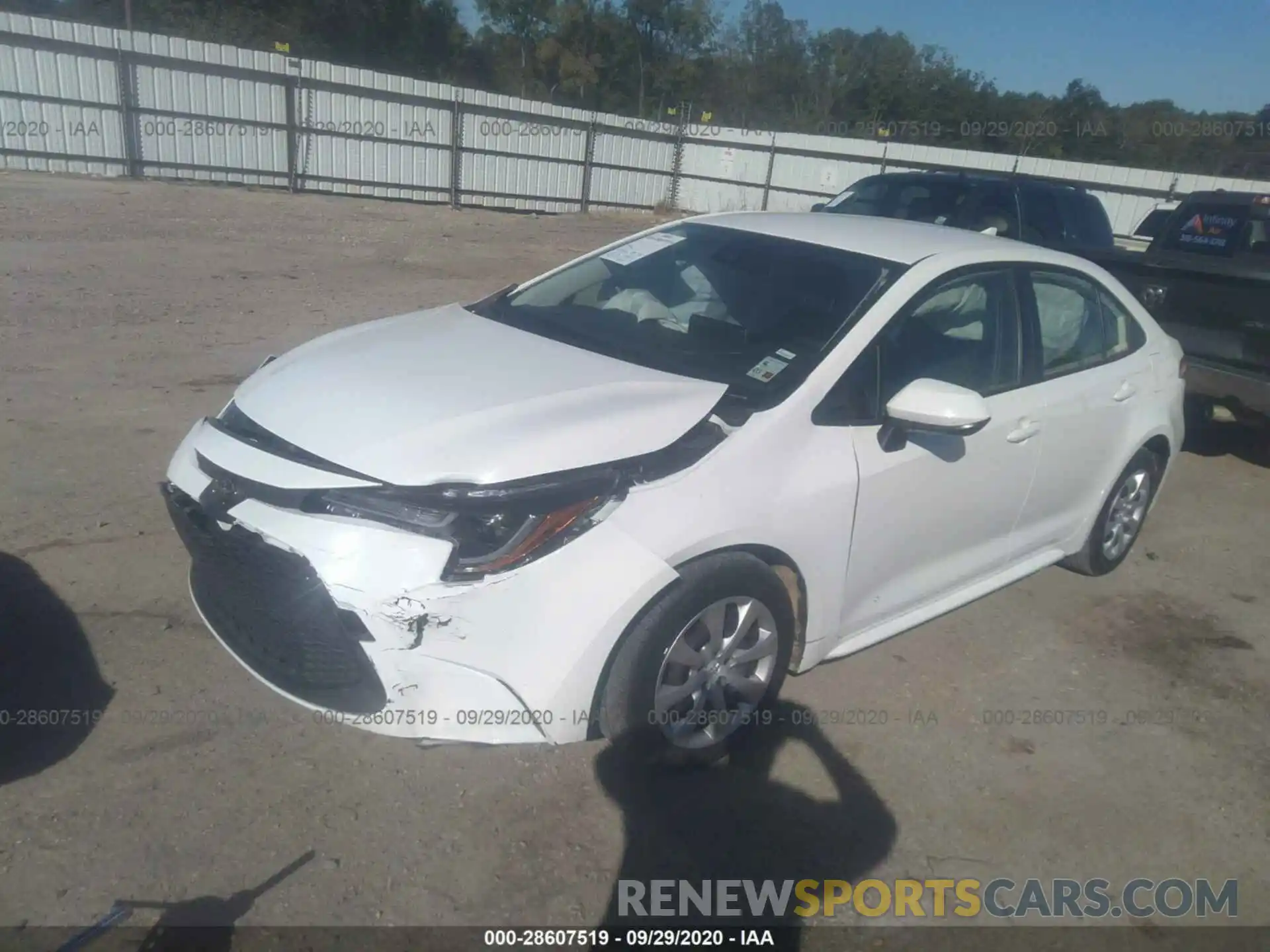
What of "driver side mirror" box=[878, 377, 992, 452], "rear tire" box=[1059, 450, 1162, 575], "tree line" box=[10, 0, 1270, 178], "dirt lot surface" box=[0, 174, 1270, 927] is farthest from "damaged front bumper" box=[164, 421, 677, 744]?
"tree line" box=[10, 0, 1270, 178]

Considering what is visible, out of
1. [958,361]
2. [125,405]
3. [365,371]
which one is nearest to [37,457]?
[125,405]

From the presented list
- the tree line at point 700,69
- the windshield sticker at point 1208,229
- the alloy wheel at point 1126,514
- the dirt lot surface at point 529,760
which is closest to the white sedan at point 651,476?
the dirt lot surface at point 529,760

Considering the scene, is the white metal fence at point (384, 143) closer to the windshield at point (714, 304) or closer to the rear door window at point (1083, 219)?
the rear door window at point (1083, 219)

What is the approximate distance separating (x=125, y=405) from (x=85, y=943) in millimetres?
4376

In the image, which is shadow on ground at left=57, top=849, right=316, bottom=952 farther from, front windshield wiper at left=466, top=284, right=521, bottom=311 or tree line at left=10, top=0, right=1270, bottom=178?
tree line at left=10, top=0, right=1270, bottom=178

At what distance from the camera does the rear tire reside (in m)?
4.81

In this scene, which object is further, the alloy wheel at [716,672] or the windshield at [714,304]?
the windshield at [714,304]

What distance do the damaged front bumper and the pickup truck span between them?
16.5 feet

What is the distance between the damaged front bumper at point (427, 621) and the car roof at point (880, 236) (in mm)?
1790

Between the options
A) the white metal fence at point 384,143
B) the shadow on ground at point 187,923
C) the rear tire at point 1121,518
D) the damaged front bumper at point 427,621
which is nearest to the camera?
the shadow on ground at point 187,923

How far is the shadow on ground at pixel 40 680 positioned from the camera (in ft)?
10.0

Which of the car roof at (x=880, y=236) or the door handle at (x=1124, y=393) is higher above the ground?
the car roof at (x=880, y=236)

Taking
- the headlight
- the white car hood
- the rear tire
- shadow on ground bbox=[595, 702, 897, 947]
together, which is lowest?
shadow on ground bbox=[595, 702, 897, 947]

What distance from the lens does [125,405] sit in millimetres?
6082
